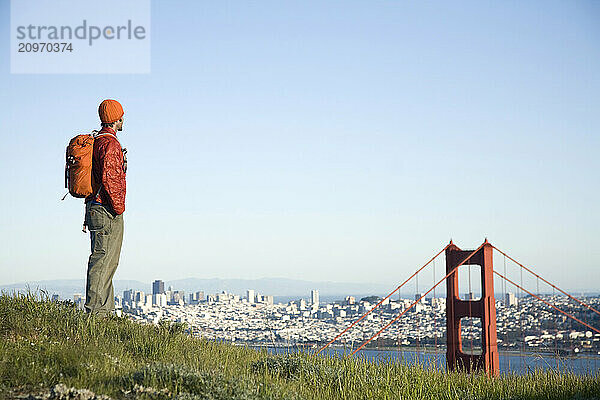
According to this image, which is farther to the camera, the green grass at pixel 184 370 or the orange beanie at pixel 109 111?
the orange beanie at pixel 109 111

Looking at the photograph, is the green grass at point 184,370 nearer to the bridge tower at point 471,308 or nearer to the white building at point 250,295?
the bridge tower at point 471,308

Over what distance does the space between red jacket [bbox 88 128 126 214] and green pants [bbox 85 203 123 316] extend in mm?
129

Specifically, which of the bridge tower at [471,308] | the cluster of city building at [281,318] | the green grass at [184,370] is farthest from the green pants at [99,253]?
the bridge tower at [471,308]

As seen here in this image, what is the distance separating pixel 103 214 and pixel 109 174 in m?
0.47

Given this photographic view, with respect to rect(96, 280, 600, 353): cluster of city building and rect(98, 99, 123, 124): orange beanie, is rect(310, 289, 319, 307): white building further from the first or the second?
rect(98, 99, 123, 124): orange beanie

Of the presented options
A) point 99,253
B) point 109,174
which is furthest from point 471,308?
point 109,174

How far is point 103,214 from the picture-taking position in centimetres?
808

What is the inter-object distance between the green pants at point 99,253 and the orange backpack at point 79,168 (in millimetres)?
224

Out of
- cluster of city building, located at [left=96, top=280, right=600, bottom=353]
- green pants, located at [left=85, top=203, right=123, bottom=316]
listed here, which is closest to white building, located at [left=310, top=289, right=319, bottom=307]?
cluster of city building, located at [left=96, top=280, right=600, bottom=353]

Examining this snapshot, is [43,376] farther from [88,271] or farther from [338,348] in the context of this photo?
[338,348]

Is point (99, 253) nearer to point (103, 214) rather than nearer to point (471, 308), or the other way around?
point (103, 214)

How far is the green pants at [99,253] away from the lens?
8062 mm

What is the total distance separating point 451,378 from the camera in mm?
7719

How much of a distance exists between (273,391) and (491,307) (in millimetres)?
7029
